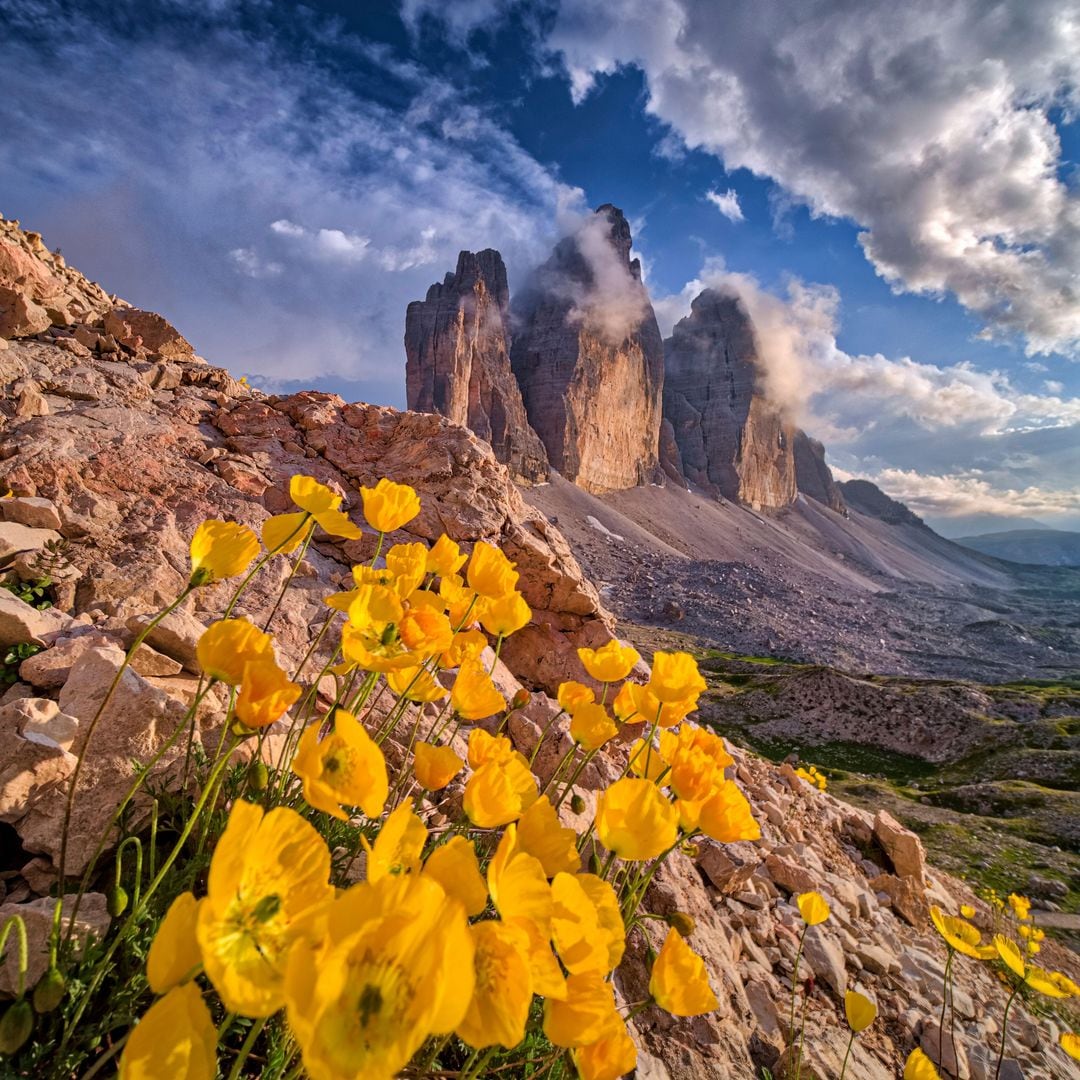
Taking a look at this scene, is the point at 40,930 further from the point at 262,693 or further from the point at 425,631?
the point at 425,631

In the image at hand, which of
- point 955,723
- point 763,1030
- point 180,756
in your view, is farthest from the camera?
point 955,723

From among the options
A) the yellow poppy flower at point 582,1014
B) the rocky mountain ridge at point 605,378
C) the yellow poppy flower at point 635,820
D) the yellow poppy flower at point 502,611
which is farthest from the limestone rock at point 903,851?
the rocky mountain ridge at point 605,378

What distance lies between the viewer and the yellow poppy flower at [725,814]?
1764mm

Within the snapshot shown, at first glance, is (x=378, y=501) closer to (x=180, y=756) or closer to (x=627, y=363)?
(x=180, y=756)

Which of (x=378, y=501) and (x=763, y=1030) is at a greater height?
(x=378, y=501)

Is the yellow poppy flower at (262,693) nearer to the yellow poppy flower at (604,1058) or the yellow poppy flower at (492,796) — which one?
the yellow poppy flower at (492,796)

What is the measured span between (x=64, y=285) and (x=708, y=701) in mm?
34091

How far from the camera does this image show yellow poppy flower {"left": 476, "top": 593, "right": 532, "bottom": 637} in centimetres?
245

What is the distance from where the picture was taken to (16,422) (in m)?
4.73

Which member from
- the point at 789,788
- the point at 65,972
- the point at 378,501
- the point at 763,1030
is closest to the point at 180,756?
the point at 65,972

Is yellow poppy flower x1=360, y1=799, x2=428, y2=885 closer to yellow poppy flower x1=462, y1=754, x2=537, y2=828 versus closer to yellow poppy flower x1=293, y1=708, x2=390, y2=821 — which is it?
yellow poppy flower x1=293, y1=708, x2=390, y2=821

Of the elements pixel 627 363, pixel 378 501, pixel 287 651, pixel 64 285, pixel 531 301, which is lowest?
pixel 287 651

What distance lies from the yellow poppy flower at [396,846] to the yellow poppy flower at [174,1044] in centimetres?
28

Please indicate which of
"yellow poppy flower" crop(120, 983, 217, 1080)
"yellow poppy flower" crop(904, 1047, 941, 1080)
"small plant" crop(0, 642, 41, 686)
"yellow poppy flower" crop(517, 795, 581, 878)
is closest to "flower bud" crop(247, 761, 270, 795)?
"yellow poppy flower" crop(517, 795, 581, 878)
